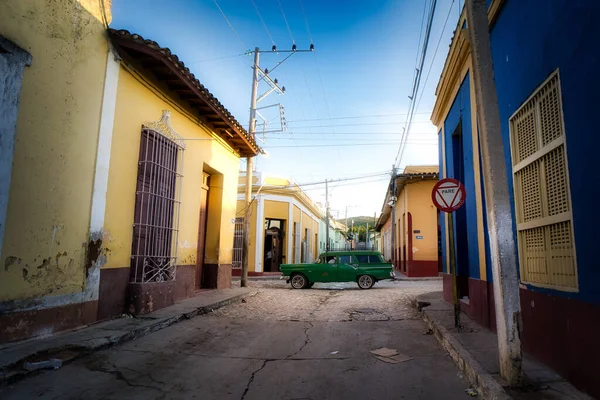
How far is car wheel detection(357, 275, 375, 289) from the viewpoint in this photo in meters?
14.6

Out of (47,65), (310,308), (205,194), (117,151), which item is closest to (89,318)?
(117,151)

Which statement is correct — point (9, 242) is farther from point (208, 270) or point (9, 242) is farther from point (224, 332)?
point (208, 270)

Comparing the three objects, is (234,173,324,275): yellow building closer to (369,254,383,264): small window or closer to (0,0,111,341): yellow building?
(369,254,383,264): small window

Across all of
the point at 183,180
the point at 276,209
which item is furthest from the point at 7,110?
the point at 276,209

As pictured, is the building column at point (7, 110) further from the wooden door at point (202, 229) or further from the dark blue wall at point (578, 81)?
the wooden door at point (202, 229)

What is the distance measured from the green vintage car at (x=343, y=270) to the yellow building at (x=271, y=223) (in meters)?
5.98

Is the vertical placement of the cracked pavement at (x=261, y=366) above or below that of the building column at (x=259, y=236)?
below

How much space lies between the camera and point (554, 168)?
3.94 meters

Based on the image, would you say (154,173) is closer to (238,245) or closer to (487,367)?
(487,367)

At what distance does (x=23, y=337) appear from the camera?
15.9ft

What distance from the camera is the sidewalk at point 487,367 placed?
3.26m

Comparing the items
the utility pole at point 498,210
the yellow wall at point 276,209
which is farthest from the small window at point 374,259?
the utility pole at point 498,210

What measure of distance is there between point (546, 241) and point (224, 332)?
193 inches

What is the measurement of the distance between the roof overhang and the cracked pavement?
490cm
